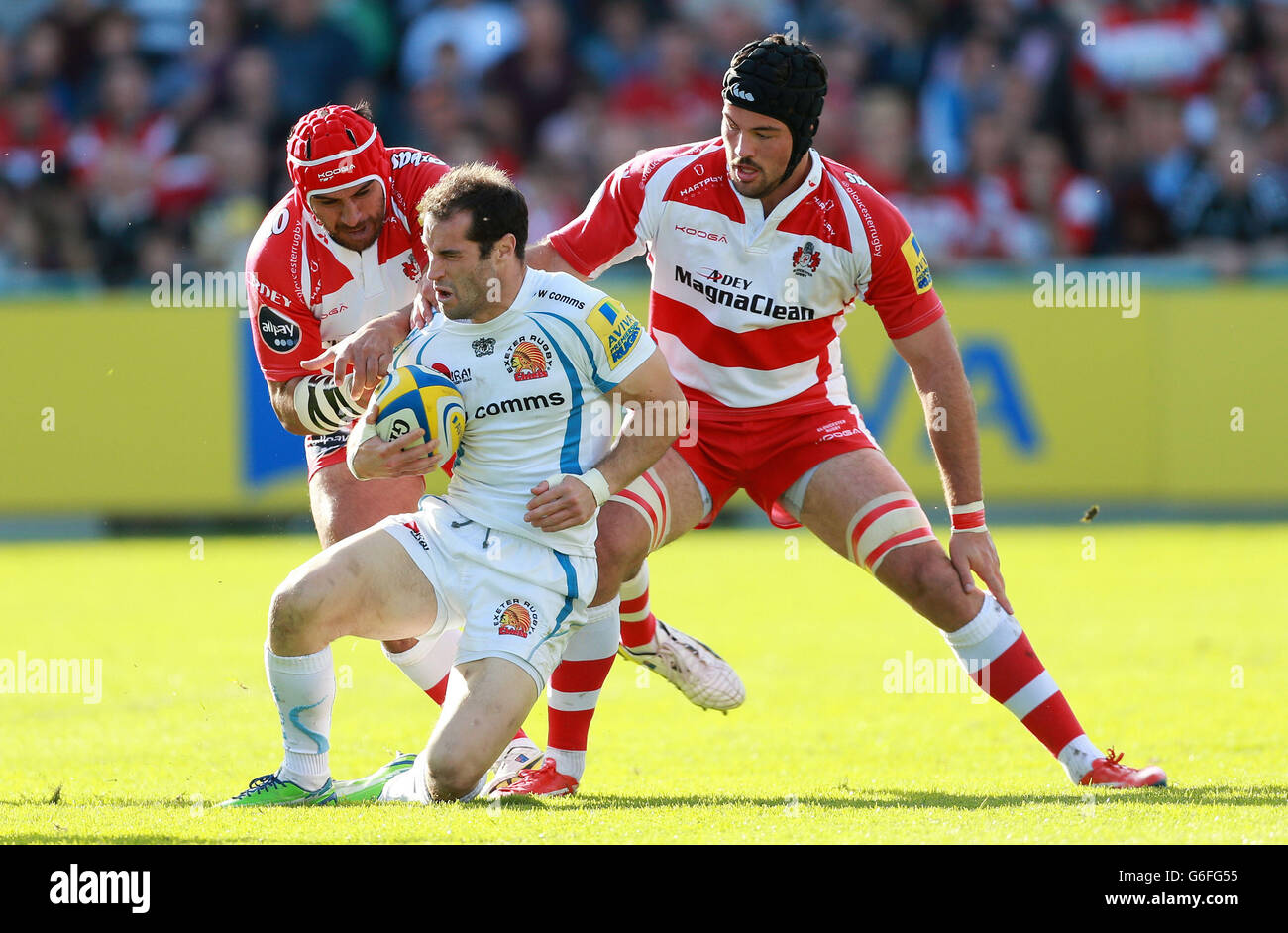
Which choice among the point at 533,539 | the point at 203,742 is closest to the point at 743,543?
the point at 203,742

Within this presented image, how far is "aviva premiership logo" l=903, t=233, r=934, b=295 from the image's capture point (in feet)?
21.0

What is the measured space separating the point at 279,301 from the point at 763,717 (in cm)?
306

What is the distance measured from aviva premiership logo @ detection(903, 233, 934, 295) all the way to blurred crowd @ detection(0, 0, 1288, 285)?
30.3ft

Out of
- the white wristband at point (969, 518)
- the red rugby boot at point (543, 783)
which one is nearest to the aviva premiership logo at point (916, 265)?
the white wristband at point (969, 518)

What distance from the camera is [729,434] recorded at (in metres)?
6.74

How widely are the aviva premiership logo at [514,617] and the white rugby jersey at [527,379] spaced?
0.25 meters

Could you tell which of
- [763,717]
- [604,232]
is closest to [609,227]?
[604,232]

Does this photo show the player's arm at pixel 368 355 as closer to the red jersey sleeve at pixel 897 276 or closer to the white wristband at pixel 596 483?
the white wristband at pixel 596 483

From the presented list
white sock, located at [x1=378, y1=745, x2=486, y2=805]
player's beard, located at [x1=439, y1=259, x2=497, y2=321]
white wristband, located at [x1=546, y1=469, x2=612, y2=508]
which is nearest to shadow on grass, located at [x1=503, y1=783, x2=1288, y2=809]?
white sock, located at [x1=378, y1=745, x2=486, y2=805]

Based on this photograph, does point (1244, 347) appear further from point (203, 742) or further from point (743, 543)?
point (203, 742)

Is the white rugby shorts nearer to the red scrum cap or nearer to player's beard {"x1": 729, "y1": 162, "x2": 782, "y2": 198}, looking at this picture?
the red scrum cap

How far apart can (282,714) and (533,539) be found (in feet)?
3.59
